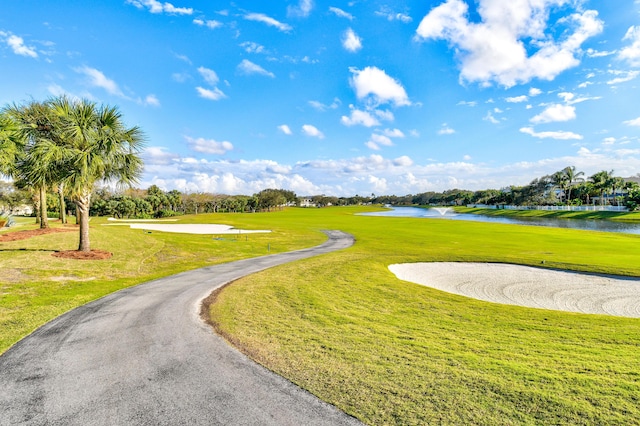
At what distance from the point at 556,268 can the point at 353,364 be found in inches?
894

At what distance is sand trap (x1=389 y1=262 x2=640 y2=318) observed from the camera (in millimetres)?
15523

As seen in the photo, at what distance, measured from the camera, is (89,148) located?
20.9 m

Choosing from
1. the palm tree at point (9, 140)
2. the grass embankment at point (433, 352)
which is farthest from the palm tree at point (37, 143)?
the grass embankment at point (433, 352)

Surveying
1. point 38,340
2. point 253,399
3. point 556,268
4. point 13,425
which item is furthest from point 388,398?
point 556,268

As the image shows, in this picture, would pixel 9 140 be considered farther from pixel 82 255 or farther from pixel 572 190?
pixel 572 190

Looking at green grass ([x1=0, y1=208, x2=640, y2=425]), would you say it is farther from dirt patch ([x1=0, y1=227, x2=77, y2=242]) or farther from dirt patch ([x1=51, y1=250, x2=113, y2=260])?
dirt patch ([x1=0, y1=227, x2=77, y2=242])

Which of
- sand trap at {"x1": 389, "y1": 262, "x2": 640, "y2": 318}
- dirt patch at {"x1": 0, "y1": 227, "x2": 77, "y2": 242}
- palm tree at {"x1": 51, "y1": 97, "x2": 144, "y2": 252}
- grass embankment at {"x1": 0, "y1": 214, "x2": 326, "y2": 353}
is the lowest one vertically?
sand trap at {"x1": 389, "y1": 262, "x2": 640, "y2": 318}

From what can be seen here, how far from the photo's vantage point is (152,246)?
2834 centimetres

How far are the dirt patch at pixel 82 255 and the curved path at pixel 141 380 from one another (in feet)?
35.5

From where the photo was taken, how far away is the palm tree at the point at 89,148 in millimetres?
20375

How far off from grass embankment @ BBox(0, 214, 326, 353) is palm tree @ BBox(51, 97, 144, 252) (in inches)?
121

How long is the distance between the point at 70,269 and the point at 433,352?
19.9m

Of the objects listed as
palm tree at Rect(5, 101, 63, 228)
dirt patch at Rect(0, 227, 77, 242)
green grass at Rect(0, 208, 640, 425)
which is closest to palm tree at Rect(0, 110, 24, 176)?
palm tree at Rect(5, 101, 63, 228)

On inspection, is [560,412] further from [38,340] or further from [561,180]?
[561,180]
